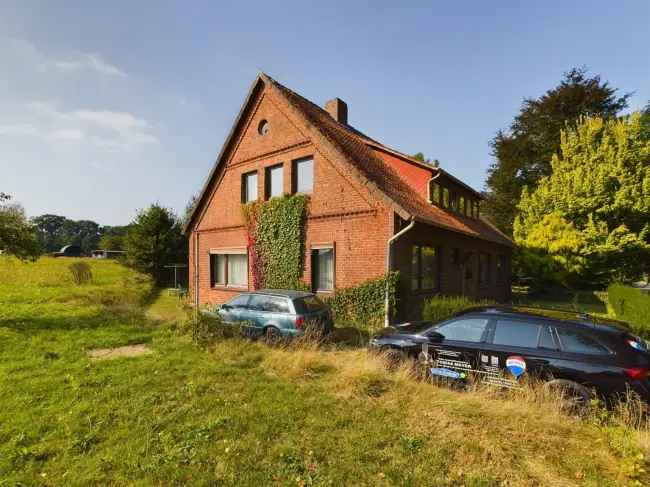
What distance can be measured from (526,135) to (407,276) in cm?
2441

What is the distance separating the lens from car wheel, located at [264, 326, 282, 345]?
8156 millimetres

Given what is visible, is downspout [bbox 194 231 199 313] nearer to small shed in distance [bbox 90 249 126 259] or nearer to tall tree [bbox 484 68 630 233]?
small shed in distance [bbox 90 249 126 259]

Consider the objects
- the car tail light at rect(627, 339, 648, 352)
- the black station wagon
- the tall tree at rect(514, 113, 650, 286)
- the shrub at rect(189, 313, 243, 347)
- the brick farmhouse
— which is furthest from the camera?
the tall tree at rect(514, 113, 650, 286)

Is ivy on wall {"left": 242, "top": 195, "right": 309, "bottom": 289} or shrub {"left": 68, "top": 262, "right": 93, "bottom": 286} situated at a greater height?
ivy on wall {"left": 242, "top": 195, "right": 309, "bottom": 289}

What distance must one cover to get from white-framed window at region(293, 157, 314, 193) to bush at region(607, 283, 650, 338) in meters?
10.6

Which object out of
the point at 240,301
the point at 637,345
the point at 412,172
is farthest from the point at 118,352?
the point at 412,172

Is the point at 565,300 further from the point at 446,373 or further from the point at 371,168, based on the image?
the point at 446,373

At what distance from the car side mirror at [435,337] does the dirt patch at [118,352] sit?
6055mm

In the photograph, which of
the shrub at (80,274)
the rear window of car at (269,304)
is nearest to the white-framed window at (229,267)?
the rear window of car at (269,304)

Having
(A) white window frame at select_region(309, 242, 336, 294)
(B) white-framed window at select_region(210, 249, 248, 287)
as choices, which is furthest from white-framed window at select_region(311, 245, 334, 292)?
(B) white-framed window at select_region(210, 249, 248, 287)

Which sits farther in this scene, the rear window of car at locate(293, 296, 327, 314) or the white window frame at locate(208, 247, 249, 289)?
the white window frame at locate(208, 247, 249, 289)

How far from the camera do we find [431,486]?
3.15m

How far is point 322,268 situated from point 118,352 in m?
6.45

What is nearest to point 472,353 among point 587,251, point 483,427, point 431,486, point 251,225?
point 483,427
